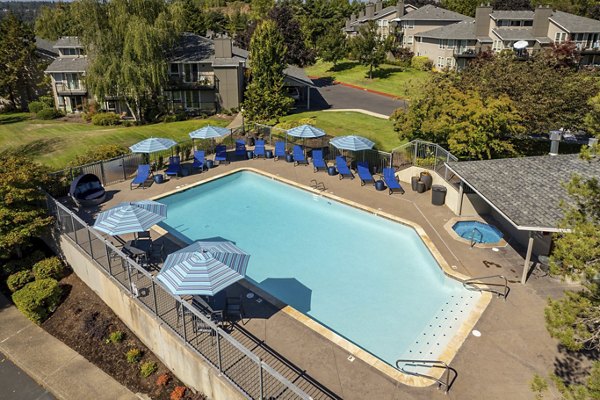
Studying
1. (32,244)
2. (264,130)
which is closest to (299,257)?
(32,244)

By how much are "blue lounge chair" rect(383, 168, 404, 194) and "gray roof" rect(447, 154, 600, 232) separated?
4279 mm

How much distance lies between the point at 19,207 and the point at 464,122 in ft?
66.4

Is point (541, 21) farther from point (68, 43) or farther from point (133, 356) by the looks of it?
point (133, 356)

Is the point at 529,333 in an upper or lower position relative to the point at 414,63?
lower

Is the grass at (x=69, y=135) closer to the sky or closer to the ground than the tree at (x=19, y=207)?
closer to the ground

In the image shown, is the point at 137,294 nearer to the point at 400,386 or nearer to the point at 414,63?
the point at 400,386

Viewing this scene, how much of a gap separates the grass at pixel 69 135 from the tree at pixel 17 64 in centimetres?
1048

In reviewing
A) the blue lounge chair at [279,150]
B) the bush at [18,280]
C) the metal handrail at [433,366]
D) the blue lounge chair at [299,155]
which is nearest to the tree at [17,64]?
the blue lounge chair at [279,150]

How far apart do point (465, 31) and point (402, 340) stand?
181 feet

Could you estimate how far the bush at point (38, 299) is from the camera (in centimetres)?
1521

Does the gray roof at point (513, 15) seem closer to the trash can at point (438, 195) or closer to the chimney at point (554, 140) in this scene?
the chimney at point (554, 140)

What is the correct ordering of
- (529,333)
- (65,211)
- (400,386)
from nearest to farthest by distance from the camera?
(400,386) → (529,333) → (65,211)

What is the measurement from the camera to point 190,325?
12.5 meters

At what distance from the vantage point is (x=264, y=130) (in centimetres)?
3116
